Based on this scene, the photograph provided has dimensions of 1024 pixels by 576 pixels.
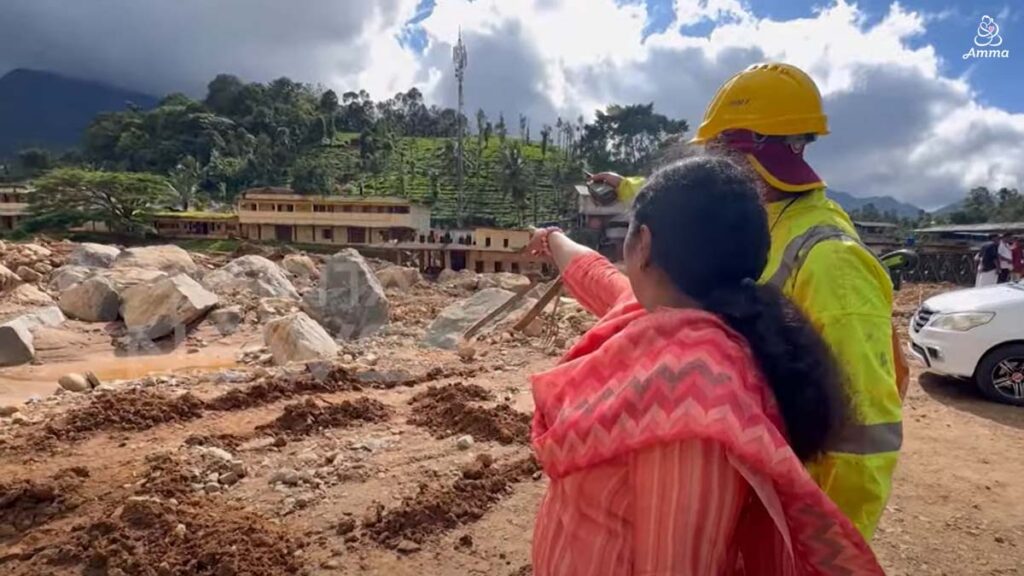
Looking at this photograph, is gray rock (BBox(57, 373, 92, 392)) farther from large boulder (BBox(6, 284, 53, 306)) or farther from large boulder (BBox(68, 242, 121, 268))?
large boulder (BBox(68, 242, 121, 268))

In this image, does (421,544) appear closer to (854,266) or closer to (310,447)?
(310,447)

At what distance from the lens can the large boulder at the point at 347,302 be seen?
1203 cm

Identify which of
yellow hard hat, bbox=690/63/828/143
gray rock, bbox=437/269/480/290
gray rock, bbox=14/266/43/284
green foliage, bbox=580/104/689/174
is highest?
green foliage, bbox=580/104/689/174

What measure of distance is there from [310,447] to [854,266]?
4140 mm

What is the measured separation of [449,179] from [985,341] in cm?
5440

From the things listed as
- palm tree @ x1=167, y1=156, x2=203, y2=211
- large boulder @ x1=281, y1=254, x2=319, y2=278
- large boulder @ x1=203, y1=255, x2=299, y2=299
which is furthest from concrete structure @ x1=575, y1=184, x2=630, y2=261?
palm tree @ x1=167, y1=156, x2=203, y2=211

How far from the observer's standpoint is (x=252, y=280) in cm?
1566

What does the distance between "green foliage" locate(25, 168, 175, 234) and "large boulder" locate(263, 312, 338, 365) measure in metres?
33.5

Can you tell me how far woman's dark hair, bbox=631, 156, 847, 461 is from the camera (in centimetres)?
98

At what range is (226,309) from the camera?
12.7 m

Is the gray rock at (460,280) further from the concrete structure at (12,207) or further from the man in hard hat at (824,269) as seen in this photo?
the concrete structure at (12,207)

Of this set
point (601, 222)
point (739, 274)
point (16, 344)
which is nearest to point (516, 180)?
point (16, 344)

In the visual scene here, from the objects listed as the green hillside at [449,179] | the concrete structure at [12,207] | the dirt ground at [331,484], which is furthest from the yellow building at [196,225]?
the dirt ground at [331,484]

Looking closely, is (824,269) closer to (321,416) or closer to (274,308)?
(321,416)
